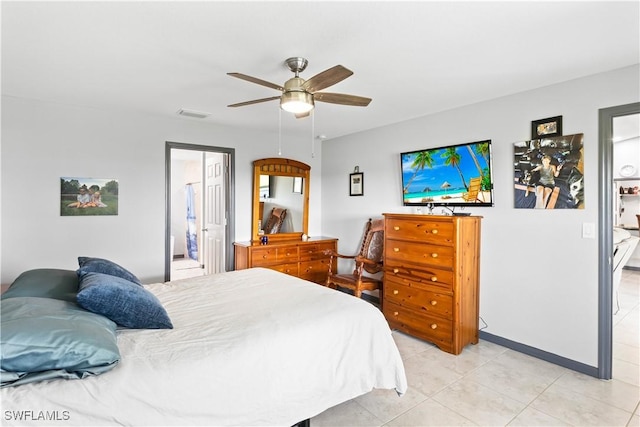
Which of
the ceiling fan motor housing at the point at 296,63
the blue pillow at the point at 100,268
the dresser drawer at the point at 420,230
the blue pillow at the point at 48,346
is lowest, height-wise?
the blue pillow at the point at 48,346

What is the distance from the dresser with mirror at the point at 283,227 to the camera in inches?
177

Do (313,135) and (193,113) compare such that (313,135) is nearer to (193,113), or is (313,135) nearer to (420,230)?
(193,113)

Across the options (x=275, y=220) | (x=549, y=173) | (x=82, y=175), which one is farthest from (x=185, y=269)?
(x=549, y=173)

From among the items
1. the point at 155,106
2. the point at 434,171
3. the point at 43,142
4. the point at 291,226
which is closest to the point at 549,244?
the point at 434,171

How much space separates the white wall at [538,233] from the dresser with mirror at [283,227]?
194 cm

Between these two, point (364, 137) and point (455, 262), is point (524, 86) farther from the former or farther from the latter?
point (364, 137)

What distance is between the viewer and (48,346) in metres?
1.24

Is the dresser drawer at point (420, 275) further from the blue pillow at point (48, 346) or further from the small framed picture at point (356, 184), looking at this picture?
the blue pillow at point (48, 346)

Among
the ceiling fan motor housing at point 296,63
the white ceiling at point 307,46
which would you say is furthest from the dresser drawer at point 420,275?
the ceiling fan motor housing at point 296,63

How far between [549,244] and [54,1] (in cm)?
397

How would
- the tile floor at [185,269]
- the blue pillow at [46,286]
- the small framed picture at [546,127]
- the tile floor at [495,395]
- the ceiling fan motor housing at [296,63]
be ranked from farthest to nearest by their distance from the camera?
the tile floor at [185,269]
the small framed picture at [546,127]
the ceiling fan motor housing at [296,63]
the tile floor at [495,395]
the blue pillow at [46,286]

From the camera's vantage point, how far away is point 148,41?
213 centimetres

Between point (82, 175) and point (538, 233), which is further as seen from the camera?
point (82, 175)

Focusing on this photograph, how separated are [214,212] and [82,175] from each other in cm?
182
